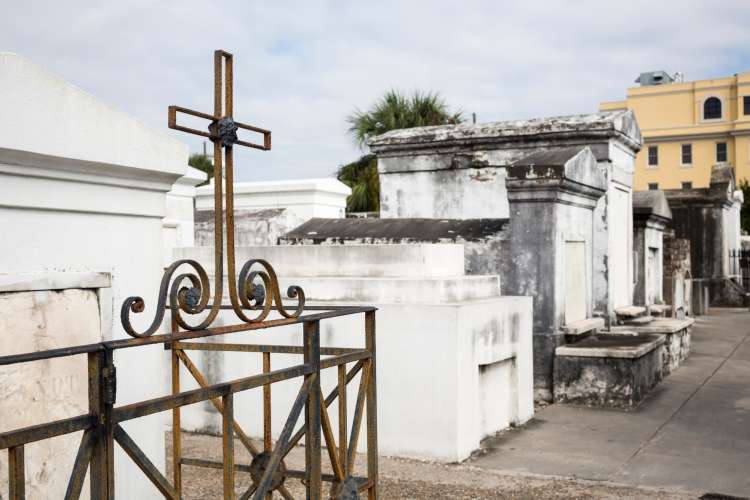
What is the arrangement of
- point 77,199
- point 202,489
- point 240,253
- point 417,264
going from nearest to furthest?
point 77,199, point 202,489, point 417,264, point 240,253

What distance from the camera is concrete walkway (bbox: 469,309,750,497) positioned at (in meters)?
6.14

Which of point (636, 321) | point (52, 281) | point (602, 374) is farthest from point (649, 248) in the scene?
point (52, 281)

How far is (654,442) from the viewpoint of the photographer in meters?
Result: 7.12

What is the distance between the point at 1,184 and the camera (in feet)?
11.6

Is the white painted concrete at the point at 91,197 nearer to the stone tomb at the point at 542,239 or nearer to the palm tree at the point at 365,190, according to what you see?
the stone tomb at the point at 542,239

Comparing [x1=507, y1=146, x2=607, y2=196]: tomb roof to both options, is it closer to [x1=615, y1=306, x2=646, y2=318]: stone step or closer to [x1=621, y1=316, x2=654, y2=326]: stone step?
[x1=615, y1=306, x2=646, y2=318]: stone step

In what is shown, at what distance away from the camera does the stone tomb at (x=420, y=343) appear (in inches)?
265

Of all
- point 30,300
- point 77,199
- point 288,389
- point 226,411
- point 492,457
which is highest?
point 77,199

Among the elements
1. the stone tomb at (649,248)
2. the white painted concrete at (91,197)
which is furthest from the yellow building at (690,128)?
the white painted concrete at (91,197)

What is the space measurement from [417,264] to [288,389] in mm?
1574

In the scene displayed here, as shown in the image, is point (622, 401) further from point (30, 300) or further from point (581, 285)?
point (30, 300)

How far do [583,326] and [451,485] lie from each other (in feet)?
13.7

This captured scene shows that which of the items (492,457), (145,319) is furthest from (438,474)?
(145,319)

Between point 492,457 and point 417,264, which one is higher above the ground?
point 417,264
